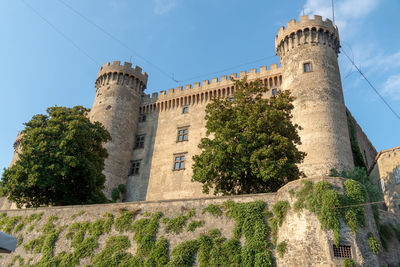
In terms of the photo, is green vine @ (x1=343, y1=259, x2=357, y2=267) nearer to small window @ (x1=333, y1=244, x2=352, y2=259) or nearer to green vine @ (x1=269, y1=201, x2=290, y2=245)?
small window @ (x1=333, y1=244, x2=352, y2=259)

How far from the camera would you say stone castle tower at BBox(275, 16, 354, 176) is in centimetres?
2833

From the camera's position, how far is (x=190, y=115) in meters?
38.7

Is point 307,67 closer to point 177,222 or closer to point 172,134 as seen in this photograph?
point 172,134

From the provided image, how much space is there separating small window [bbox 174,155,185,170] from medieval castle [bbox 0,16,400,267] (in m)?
0.12

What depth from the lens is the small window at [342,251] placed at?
49.0ft

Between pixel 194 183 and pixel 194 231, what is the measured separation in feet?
49.8

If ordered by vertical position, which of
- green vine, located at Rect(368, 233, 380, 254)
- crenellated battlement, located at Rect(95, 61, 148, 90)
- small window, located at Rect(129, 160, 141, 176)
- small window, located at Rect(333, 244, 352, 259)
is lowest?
small window, located at Rect(333, 244, 352, 259)

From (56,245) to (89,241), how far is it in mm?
2154

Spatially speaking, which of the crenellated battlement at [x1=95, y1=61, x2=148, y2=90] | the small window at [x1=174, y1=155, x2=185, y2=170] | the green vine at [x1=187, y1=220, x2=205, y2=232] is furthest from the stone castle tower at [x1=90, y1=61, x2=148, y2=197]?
the green vine at [x1=187, y1=220, x2=205, y2=232]

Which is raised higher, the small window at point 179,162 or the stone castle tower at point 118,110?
the stone castle tower at point 118,110

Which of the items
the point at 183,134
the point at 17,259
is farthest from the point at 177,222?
the point at 183,134

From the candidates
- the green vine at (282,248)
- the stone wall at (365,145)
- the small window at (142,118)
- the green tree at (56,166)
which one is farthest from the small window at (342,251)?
the small window at (142,118)

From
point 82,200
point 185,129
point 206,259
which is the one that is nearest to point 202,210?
point 206,259

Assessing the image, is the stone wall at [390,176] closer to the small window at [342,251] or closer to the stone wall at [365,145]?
the stone wall at [365,145]
